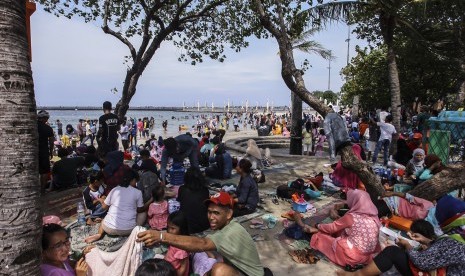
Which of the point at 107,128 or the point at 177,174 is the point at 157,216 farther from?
the point at 107,128

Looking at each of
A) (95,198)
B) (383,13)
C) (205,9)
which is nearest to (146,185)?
(95,198)

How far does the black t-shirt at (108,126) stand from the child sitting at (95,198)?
2288 mm

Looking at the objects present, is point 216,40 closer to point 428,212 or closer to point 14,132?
point 428,212

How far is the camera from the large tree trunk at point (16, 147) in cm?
185

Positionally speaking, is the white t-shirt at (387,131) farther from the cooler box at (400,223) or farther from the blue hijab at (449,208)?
the blue hijab at (449,208)

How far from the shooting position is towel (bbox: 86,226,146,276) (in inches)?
138

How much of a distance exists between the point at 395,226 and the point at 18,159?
524 cm

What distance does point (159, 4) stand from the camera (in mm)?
9922

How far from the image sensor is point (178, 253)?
348 cm

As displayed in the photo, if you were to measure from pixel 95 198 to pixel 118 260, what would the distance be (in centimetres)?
298

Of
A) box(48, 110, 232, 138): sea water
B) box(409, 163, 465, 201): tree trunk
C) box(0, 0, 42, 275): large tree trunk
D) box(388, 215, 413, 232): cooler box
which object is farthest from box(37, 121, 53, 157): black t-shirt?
box(48, 110, 232, 138): sea water

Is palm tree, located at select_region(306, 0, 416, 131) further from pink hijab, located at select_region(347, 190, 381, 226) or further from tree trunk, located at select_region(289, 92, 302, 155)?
pink hijab, located at select_region(347, 190, 381, 226)

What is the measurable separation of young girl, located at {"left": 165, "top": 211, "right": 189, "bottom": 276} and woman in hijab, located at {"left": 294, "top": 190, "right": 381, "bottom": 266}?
1.97m

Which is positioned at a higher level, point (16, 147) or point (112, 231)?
point (16, 147)
